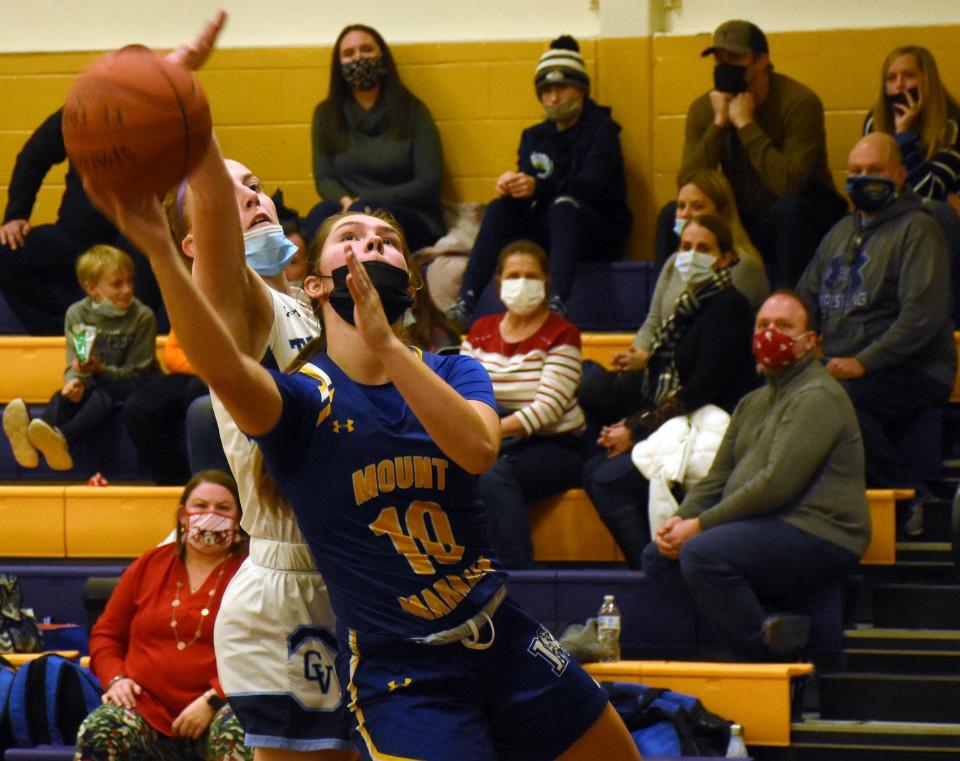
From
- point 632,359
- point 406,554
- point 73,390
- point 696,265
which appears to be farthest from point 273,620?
point 73,390

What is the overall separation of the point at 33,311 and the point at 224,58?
5.47 feet

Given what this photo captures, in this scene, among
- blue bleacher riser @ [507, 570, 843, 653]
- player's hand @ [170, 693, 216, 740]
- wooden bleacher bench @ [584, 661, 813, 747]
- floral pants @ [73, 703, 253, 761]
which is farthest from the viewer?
blue bleacher riser @ [507, 570, 843, 653]

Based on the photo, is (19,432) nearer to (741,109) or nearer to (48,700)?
(48,700)

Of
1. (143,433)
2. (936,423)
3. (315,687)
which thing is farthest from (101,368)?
(315,687)

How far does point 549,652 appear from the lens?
9.33 feet

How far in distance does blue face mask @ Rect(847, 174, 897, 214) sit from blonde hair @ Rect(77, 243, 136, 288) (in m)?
2.82

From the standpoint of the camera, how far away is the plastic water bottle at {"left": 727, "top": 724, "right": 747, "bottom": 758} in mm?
4812

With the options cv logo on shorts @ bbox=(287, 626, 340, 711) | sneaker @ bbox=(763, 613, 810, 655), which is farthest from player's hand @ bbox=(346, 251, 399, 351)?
sneaker @ bbox=(763, 613, 810, 655)

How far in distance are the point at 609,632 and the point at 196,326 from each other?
121 inches

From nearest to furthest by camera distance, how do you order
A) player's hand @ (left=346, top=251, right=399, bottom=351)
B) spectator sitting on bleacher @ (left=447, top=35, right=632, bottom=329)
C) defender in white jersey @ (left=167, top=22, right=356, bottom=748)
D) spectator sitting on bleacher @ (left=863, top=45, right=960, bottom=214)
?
player's hand @ (left=346, top=251, right=399, bottom=351)
defender in white jersey @ (left=167, top=22, right=356, bottom=748)
spectator sitting on bleacher @ (left=863, top=45, right=960, bottom=214)
spectator sitting on bleacher @ (left=447, top=35, right=632, bottom=329)

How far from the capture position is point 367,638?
278cm

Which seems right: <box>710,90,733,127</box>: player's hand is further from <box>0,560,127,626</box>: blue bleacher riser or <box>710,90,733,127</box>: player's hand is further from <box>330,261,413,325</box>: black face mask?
<box>330,261,413,325</box>: black face mask

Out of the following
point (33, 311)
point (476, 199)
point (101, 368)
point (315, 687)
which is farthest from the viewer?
point (476, 199)

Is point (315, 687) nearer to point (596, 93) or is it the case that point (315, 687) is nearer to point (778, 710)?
point (778, 710)
